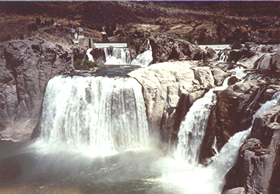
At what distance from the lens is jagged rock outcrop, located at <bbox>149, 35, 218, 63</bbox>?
2383 cm

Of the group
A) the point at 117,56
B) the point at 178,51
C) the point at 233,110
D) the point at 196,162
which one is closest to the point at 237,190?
the point at 196,162

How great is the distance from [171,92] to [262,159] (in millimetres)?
8394

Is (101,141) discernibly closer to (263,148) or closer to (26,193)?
(26,193)

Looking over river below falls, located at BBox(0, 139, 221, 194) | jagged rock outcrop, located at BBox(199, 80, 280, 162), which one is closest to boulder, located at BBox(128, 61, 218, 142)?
jagged rock outcrop, located at BBox(199, 80, 280, 162)

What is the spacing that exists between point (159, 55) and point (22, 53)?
1410 centimetres

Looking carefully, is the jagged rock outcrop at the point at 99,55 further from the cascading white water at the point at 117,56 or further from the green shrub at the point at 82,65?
the green shrub at the point at 82,65

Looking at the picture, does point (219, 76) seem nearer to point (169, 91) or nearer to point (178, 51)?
point (169, 91)

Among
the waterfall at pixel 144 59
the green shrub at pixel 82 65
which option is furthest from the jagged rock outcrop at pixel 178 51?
the green shrub at pixel 82 65

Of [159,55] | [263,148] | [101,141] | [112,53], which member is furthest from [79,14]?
[263,148]

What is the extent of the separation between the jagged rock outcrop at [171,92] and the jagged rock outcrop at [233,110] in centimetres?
203

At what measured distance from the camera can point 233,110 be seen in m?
12.1

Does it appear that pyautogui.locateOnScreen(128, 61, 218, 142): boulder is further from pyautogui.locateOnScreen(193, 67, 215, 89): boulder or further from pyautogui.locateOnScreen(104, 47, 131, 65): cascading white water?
pyautogui.locateOnScreen(104, 47, 131, 65): cascading white water

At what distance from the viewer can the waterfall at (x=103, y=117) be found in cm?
1620

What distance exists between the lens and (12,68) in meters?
18.5
